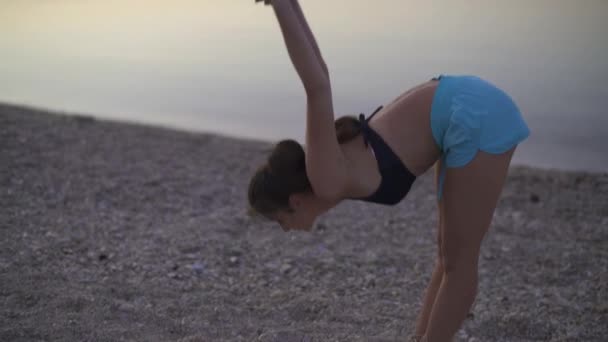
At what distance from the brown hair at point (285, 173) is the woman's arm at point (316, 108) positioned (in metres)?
0.20

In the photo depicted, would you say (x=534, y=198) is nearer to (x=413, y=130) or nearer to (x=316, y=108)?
(x=413, y=130)

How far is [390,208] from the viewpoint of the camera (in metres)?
5.52

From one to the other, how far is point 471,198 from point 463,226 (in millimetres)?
96

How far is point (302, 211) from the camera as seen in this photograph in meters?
2.45

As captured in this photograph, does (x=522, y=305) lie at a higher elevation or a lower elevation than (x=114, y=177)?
lower

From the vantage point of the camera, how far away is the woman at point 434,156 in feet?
6.90

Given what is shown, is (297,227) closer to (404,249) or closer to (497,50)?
(404,249)

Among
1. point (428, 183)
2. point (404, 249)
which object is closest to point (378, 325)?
point (404, 249)

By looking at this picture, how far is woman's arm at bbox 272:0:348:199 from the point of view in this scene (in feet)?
6.48

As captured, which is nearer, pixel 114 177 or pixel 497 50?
pixel 114 177

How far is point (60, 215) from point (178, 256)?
38.4 inches

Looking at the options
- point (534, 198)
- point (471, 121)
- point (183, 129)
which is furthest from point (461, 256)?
point (183, 129)

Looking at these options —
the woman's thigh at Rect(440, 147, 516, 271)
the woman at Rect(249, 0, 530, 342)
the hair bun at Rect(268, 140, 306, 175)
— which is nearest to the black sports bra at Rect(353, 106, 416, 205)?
the woman at Rect(249, 0, 530, 342)

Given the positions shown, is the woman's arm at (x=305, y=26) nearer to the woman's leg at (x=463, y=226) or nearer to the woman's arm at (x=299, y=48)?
the woman's arm at (x=299, y=48)
